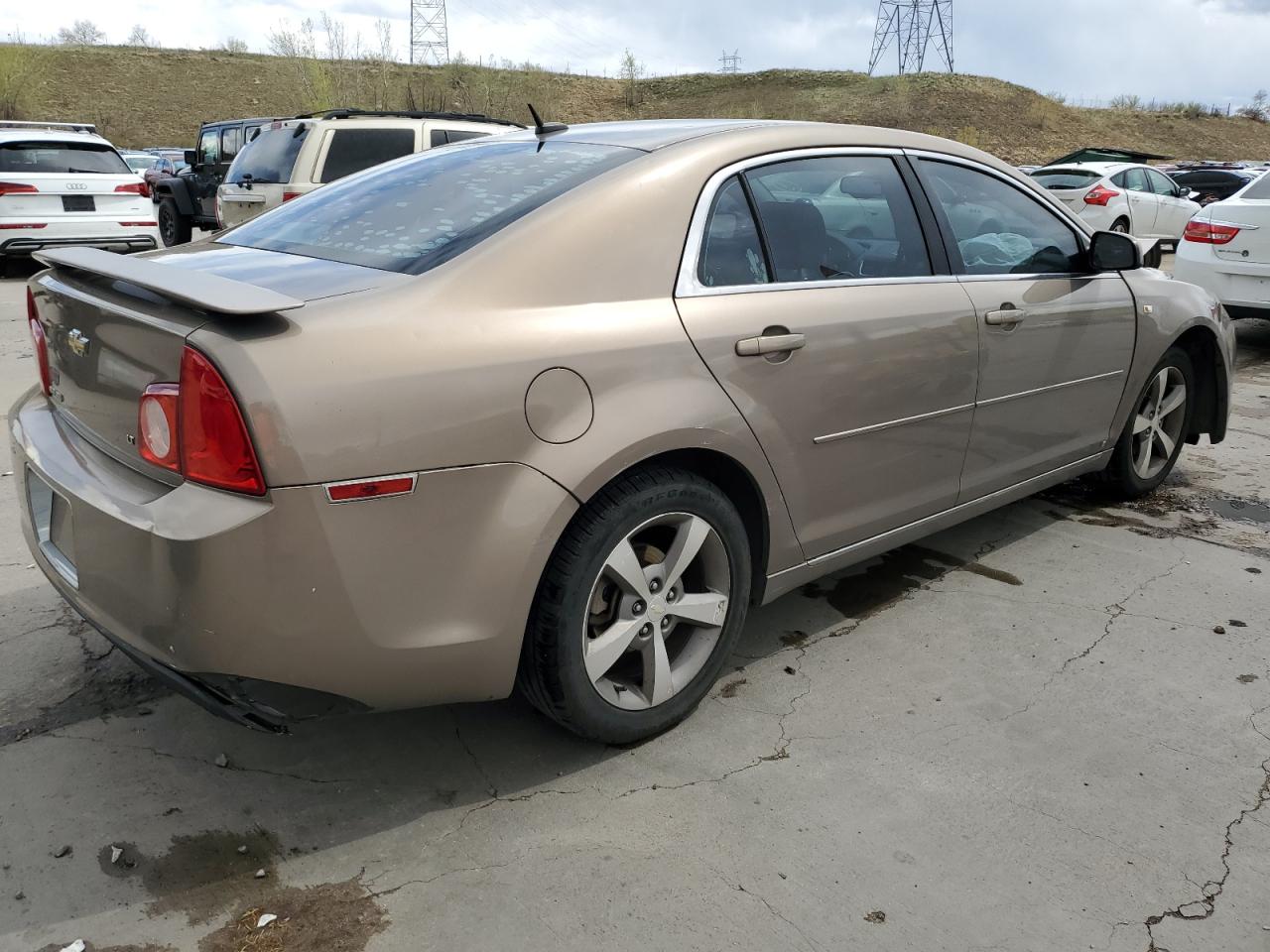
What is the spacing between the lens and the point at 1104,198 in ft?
53.0

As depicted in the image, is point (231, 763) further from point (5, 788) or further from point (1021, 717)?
point (1021, 717)

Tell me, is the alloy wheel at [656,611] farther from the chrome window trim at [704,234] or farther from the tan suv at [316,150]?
the tan suv at [316,150]

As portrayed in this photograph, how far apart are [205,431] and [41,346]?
1.11 metres

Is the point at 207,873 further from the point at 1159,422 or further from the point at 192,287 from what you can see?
the point at 1159,422

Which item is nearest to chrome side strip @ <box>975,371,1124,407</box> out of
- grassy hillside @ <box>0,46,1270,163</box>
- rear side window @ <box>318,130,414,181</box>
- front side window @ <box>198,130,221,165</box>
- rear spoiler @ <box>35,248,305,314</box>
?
rear spoiler @ <box>35,248,305,314</box>

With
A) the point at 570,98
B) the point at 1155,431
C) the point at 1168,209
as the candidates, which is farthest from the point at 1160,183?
the point at 570,98

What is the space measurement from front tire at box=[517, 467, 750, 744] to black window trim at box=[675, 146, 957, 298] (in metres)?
0.51

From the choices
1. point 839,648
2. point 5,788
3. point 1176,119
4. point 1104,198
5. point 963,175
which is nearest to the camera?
point 5,788

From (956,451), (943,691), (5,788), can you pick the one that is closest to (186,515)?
(5,788)

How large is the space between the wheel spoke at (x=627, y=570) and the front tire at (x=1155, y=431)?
2.81 metres

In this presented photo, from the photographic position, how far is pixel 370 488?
208cm

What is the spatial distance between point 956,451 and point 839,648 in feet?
2.55

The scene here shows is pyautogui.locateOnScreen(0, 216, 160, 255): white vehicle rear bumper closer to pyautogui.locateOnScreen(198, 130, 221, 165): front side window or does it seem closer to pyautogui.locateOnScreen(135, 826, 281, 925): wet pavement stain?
pyautogui.locateOnScreen(198, 130, 221, 165): front side window

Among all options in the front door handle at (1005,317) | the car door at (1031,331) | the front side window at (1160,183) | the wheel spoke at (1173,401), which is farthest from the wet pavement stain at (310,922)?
the front side window at (1160,183)
